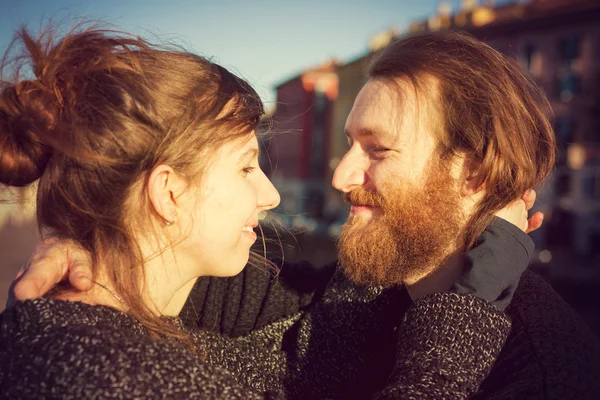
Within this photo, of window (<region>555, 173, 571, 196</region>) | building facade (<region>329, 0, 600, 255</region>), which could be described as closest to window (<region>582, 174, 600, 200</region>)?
building facade (<region>329, 0, 600, 255</region>)

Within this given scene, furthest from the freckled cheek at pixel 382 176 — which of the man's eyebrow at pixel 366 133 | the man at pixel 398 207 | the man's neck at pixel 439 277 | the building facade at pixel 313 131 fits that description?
the building facade at pixel 313 131

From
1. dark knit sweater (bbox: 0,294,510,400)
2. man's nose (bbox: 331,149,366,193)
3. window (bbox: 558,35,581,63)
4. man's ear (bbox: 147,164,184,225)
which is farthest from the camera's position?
window (bbox: 558,35,581,63)

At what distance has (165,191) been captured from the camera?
183cm

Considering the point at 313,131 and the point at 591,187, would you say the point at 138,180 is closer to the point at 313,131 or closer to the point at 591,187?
the point at 591,187

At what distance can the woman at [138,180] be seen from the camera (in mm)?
1646

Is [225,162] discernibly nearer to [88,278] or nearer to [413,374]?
[88,278]

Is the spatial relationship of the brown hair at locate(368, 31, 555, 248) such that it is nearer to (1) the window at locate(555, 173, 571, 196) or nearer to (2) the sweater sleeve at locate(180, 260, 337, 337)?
(2) the sweater sleeve at locate(180, 260, 337, 337)

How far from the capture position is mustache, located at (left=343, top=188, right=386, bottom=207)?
7.67ft

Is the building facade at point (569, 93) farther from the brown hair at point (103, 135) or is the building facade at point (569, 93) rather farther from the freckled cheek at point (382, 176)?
the brown hair at point (103, 135)

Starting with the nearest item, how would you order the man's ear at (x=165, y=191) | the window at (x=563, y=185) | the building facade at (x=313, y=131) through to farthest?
the man's ear at (x=165, y=191) → the window at (x=563, y=185) → the building facade at (x=313, y=131)

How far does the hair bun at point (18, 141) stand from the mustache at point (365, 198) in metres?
1.21

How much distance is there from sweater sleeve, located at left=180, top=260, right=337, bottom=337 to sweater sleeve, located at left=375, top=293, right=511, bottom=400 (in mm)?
799

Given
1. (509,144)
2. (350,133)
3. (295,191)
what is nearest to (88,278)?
(350,133)

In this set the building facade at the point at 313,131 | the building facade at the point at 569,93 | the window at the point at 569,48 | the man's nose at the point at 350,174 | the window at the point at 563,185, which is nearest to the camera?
the man's nose at the point at 350,174
